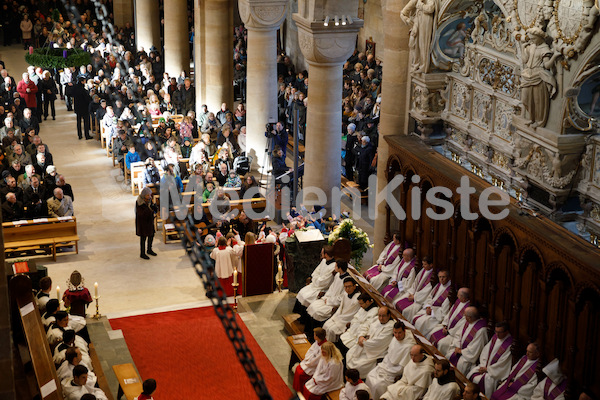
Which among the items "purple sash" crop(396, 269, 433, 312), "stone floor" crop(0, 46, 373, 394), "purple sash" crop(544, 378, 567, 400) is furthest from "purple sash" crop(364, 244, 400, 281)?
"purple sash" crop(544, 378, 567, 400)

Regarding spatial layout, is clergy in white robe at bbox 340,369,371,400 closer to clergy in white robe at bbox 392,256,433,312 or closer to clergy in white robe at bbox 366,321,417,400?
clergy in white robe at bbox 366,321,417,400

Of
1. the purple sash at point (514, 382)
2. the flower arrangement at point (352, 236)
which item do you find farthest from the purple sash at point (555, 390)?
the flower arrangement at point (352, 236)

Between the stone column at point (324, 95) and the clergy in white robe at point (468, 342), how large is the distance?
621 cm

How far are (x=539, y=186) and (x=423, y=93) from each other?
3529 mm

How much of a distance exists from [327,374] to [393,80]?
5.55m

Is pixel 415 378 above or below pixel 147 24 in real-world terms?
below

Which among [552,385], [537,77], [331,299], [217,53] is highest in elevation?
[537,77]

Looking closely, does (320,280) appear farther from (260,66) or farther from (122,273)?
(260,66)

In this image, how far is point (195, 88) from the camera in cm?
2795

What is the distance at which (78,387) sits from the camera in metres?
12.0

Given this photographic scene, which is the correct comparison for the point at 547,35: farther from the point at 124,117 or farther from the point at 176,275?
the point at 124,117

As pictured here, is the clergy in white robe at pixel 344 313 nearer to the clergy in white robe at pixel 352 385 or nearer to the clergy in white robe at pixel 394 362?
the clergy in white robe at pixel 394 362

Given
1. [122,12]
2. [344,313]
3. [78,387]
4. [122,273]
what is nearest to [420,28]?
[344,313]

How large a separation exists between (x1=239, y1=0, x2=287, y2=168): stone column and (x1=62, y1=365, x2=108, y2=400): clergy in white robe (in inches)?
453
